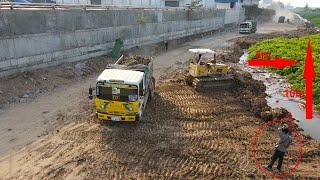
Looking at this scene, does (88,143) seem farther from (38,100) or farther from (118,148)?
(38,100)

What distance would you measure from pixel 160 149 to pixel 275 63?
947 inches

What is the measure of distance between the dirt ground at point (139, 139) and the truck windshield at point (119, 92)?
4.95 ft

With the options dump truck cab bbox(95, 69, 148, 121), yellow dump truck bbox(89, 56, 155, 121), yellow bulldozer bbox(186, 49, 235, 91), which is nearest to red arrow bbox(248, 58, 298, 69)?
yellow bulldozer bbox(186, 49, 235, 91)

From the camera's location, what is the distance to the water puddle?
1889 cm

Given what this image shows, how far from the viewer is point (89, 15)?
3109cm

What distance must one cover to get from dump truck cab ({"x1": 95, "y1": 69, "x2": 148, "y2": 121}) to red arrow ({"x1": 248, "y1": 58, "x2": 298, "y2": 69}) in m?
20.6

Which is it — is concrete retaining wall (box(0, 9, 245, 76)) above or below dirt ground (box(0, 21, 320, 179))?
above

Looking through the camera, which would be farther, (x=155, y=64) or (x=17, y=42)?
(x=155, y=64)

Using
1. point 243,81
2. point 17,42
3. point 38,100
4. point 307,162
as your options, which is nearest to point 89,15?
point 17,42

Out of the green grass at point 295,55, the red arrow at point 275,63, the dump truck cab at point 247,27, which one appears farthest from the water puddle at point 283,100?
the dump truck cab at point 247,27

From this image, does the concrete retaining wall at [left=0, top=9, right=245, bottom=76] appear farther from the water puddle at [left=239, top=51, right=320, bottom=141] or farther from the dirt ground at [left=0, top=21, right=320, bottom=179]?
the water puddle at [left=239, top=51, right=320, bottom=141]

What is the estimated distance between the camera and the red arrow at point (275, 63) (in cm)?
3282

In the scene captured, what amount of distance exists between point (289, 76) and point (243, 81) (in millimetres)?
6619

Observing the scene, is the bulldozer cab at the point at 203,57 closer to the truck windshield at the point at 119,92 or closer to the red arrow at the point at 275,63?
the truck windshield at the point at 119,92
